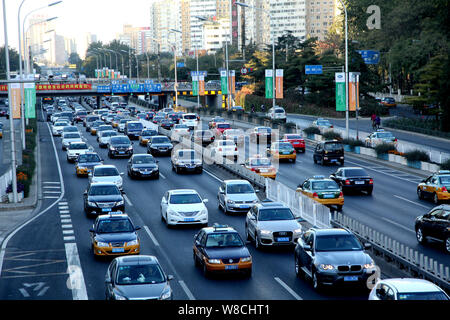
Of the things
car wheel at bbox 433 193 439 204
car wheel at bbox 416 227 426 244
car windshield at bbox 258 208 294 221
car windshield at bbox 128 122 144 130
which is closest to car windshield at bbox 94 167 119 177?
car windshield at bbox 258 208 294 221

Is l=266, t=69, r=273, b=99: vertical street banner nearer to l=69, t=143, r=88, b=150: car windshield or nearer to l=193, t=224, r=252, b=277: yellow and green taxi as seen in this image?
l=69, t=143, r=88, b=150: car windshield

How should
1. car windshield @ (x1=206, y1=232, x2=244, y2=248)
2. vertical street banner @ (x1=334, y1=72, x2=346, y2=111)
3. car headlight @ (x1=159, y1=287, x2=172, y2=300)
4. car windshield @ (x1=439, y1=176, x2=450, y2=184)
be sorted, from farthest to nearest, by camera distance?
vertical street banner @ (x1=334, y1=72, x2=346, y2=111) → car windshield @ (x1=439, y1=176, x2=450, y2=184) → car windshield @ (x1=206, y1=232, x2=244, y2=248) → car headlight @ (x1=159, y1=287, x2=172, y2=300)

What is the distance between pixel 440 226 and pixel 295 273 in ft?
18.6

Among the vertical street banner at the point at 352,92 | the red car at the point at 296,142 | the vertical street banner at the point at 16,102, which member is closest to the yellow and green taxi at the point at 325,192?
the red car at the point at 296,142

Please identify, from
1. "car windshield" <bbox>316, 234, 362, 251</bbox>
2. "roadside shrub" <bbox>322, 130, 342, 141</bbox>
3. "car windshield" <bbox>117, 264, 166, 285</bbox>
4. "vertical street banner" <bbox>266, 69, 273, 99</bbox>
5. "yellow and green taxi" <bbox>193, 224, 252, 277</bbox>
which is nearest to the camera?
"car windshield" <bbox>117, 264, 166, 285</bbox>

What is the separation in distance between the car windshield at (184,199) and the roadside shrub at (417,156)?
2181 centimetres

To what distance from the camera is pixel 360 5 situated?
11862 centimetres

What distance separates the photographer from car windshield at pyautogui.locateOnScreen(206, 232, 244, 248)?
69.9 ft

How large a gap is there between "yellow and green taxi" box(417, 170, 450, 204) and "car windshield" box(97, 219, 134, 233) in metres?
15.9

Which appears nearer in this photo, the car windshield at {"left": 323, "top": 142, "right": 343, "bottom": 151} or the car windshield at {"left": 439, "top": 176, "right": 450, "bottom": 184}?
the car windshield at {"left": 439, "top": 176, "right": 450, "bottom": 184}

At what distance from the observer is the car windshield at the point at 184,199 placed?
2950 centimetres

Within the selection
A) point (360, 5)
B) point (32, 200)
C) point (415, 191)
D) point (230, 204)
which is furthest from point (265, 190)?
point (360, 5)

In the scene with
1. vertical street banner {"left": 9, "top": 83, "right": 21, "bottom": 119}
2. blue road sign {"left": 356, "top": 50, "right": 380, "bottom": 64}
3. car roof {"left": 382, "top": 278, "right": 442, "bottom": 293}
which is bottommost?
car roof {"left": 382, "top": 278, "right": 442, "bottom": 293}

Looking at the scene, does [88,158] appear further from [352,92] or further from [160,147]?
[352,92]
